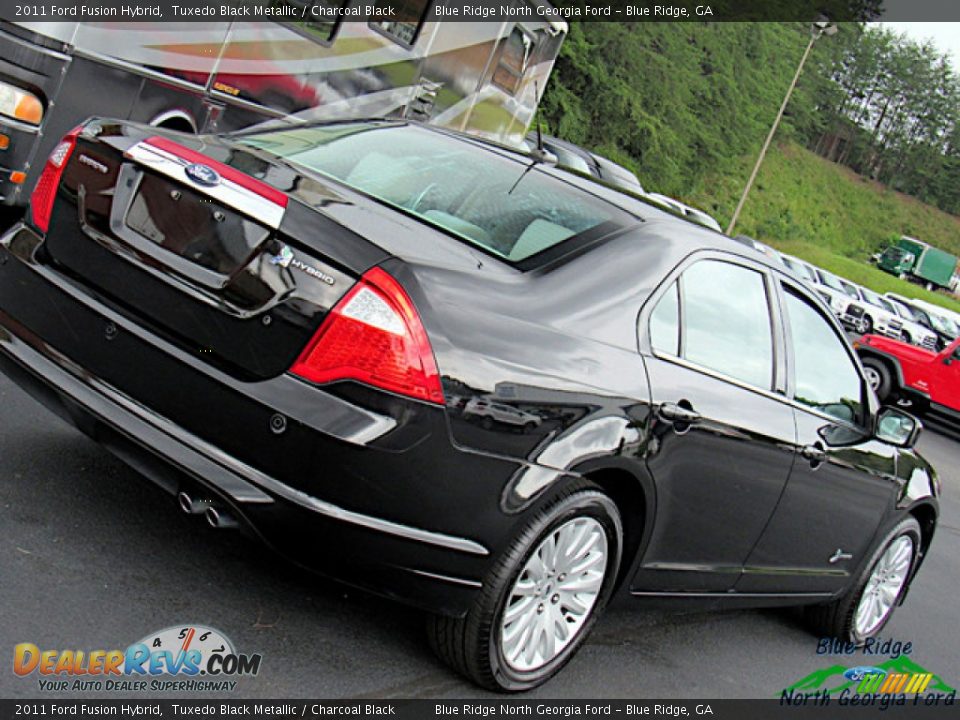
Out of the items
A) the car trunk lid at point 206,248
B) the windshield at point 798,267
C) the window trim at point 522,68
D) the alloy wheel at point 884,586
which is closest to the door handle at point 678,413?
the car trunk lid at point 206,248

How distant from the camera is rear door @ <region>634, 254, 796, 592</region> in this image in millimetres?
4168

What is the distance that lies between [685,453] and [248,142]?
1.88 m

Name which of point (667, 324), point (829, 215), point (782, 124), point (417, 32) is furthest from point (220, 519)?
point (829, 215)

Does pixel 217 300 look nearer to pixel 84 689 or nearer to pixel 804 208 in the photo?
pixel 84 689

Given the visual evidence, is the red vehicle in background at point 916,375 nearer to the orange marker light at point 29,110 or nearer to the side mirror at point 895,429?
the side mirror at point 895,429

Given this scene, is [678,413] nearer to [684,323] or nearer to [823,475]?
[684,323]

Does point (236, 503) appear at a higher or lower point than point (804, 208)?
lower

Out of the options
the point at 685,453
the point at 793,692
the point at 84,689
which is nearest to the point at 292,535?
the point at 84,689

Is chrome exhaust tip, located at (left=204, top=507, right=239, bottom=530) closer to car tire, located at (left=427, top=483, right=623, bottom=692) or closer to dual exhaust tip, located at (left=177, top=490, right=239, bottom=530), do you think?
dual exhaust tip, located at (left=177, top=490, right=239, bottom=530)

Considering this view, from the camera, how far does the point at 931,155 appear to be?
4820 inches

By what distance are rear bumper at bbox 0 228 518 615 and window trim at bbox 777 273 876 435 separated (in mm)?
1738

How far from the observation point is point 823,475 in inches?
199

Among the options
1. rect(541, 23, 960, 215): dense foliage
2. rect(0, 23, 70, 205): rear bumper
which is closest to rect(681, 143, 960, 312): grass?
rect(541, 23, 960, 215): dense foliage

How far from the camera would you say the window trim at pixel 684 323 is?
4113 mm
